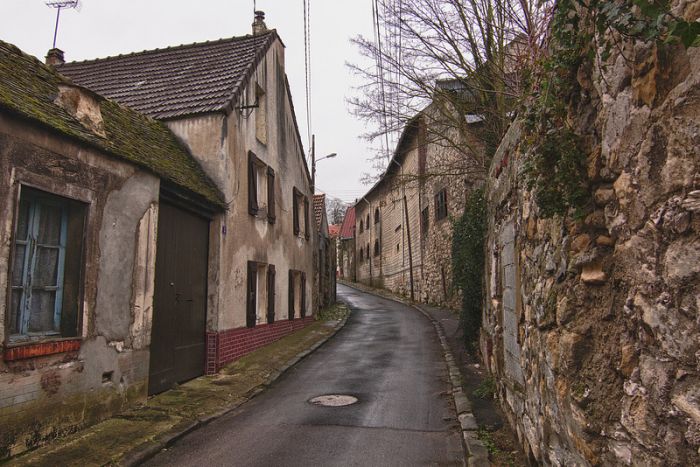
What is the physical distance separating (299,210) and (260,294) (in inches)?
204

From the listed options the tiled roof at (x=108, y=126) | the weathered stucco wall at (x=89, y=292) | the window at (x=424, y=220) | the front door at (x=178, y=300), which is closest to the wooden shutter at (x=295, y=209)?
the tiled roof at (x=108, y=126)

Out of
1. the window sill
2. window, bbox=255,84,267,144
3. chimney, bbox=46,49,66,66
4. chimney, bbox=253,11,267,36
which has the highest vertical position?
chimney, bbox=253,11,267,36

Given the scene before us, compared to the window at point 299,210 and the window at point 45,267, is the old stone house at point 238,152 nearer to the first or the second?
the window at point 299,210

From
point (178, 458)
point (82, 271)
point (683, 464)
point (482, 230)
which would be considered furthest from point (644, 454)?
point (482, 230)

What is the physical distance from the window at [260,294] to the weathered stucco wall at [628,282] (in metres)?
8.40

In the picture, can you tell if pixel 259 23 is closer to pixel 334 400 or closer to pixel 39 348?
pixel 334 400

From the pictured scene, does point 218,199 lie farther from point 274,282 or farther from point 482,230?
point 482,230

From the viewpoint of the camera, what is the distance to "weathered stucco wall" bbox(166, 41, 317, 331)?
1038 centimetres

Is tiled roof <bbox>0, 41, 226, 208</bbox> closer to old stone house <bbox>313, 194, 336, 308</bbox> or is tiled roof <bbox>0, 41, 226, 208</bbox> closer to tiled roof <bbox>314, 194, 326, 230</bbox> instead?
old stone house <bbox>313, 194, 336, 308</bbox>

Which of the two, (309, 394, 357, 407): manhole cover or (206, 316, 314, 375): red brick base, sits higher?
(206, 316, 314, 375): red brick base

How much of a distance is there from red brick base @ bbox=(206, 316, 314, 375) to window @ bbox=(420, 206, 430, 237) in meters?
13.1

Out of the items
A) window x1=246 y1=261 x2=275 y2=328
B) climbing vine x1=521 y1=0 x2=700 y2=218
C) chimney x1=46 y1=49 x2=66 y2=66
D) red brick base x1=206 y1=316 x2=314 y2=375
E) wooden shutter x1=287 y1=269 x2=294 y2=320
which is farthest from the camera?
wooden shutter x1=287 y1=269 x2=294 y2=320

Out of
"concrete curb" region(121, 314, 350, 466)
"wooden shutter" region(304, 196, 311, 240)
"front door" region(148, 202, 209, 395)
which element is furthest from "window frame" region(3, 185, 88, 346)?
"wooden shutter" region(304, 196, 311, 240)

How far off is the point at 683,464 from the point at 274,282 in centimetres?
1218
